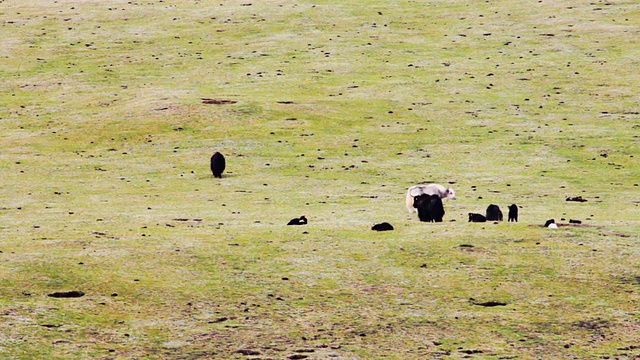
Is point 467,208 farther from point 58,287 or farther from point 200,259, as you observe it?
point 58,287

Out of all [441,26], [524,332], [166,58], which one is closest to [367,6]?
[441,26]

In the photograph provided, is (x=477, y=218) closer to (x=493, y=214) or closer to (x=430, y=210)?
(x=430, y=210)

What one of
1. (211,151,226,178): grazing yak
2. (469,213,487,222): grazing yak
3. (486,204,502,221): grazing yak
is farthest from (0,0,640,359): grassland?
(469,213,487,222): grazing yak

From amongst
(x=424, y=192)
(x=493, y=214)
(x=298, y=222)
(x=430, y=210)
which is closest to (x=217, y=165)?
(x=424, y=192)

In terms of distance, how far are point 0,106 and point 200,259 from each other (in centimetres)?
3431

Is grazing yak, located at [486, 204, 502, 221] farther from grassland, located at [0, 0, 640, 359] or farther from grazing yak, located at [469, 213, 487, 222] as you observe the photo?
grazing yak, located at [469, 213, 487, 222]

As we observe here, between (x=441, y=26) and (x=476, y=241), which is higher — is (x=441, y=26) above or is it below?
above

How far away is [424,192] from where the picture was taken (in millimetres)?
25625

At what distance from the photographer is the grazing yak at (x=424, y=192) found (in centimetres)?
2455

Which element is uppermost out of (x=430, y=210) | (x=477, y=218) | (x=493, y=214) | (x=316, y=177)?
(x=430, y=210)

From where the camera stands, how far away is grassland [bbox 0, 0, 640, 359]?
537 inches

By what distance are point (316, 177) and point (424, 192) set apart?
25.5 ft

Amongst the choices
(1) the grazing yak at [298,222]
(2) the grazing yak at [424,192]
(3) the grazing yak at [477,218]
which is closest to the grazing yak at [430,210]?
(3) the grazing yak at [477,218]

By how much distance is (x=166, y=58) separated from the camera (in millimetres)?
59531
